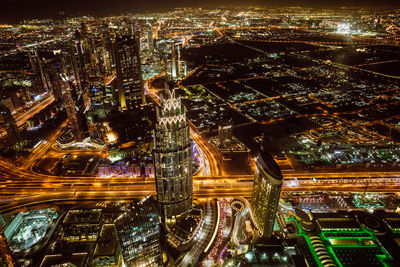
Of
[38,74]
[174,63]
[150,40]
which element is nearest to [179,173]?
[174,63]

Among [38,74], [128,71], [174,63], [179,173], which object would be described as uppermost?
[128,71]

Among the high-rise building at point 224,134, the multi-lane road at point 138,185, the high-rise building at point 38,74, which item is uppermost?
the high-rise building at point 38,74

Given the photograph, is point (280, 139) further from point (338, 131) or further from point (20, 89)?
point (20, 89)

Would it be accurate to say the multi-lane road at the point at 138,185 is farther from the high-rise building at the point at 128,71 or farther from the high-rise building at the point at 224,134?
the high-rise building at the point at 128,71

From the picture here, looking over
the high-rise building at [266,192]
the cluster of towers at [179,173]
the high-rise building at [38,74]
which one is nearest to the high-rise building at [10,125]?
the high-rise building at [38,74]

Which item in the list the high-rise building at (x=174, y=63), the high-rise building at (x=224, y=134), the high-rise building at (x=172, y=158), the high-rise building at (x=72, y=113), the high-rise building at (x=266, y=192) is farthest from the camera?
the high-rise building at (x=174, y=63)

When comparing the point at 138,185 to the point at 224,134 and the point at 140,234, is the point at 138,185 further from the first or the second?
the point at 224,134

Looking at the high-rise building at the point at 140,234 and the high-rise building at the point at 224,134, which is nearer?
the high-rise building at the point at 140,234

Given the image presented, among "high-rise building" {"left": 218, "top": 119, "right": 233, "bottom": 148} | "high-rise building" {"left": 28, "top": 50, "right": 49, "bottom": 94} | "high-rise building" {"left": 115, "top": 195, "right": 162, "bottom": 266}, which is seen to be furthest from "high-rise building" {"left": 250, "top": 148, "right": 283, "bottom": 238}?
"high-rise building" {"left": 28, "top": 50, "right": 49, "bottom": 94}
